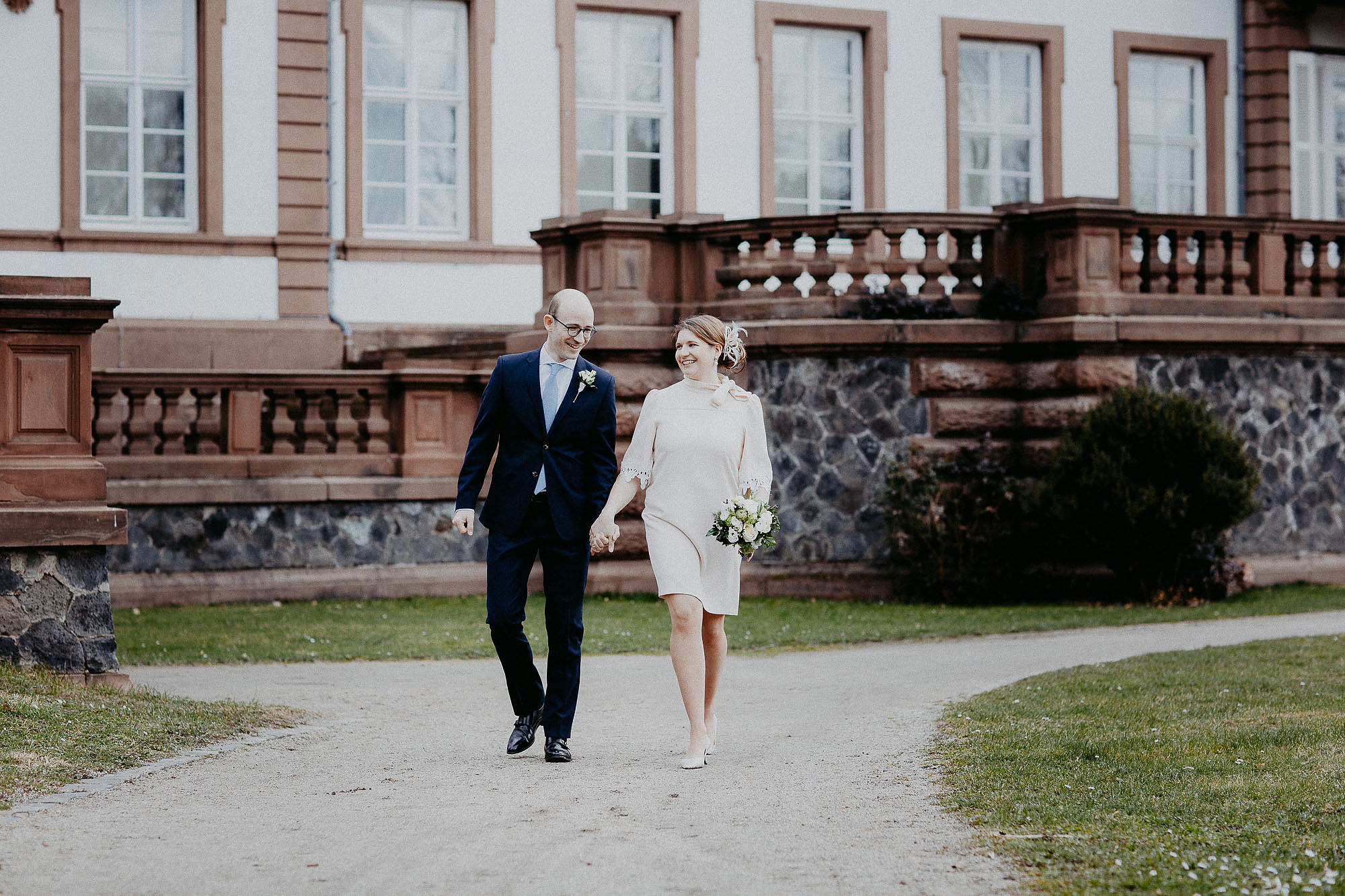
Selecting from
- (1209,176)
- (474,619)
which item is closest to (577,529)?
(474,619)

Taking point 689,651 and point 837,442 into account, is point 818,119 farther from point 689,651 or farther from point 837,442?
point 689,651

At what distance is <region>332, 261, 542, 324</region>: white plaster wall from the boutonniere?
1211cm

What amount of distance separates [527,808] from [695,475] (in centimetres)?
166

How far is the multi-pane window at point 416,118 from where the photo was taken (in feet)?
63.4

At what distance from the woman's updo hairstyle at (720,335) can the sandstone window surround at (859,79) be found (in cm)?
1332

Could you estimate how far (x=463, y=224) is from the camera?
1964 centimetres

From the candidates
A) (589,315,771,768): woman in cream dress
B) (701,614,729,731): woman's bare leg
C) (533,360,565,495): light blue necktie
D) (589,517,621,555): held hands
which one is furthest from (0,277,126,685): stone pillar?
(701,614,729,731): woman's bare leg

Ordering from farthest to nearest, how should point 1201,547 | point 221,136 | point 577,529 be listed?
1. point 221,136
2. point 1201,547
3. point 577,529

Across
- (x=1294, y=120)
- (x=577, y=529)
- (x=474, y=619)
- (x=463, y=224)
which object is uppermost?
(x=1294, y=120)

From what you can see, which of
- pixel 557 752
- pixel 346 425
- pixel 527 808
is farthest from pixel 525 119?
pixel 527 808

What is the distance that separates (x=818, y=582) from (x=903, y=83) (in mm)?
8584

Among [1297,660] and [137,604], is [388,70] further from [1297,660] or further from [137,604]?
[1297,660]

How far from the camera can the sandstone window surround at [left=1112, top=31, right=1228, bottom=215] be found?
22.1 metres

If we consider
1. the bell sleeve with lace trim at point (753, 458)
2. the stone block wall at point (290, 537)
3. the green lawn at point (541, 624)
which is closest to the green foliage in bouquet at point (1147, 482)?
the green lawn at point (541, 624)
